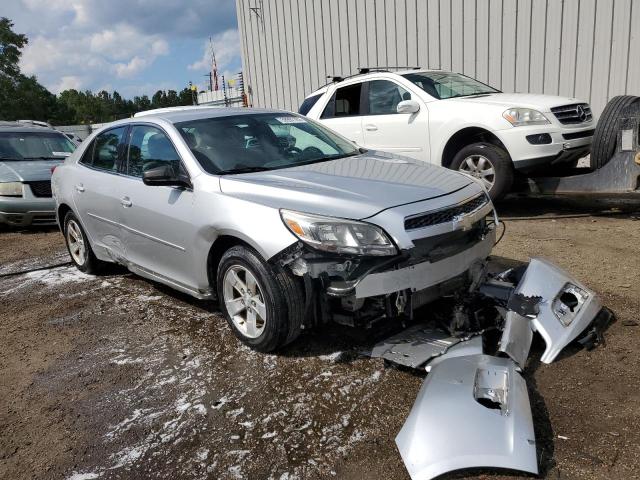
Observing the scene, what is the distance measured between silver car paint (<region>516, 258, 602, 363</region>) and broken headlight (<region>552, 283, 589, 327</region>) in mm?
15

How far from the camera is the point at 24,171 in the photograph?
876 centimetres

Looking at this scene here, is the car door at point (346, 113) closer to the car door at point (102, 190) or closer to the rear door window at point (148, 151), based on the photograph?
the car door at point (102, 190)

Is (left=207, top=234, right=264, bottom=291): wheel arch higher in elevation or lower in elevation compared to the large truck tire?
lower

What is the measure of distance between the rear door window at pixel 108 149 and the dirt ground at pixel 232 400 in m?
1.29

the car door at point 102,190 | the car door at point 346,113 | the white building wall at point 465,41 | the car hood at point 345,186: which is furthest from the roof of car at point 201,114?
the white building wall at point 465,41

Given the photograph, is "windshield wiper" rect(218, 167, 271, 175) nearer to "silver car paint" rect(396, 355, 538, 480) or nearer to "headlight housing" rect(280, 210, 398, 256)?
"headlight housing" rect(280, 210, 398, 256)

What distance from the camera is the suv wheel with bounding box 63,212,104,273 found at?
5604 millimetres

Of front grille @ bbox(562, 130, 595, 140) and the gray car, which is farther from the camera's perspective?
the gray car

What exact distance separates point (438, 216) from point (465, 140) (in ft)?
12.9

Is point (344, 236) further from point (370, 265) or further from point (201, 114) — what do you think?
point (201, 114)

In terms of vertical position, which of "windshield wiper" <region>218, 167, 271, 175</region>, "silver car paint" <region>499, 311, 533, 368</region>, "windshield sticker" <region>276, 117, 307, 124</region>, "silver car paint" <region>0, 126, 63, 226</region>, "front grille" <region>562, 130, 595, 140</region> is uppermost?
"windshield sticker" <region>276, 117, 307, 124</region>

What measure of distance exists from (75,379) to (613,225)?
18.7ft

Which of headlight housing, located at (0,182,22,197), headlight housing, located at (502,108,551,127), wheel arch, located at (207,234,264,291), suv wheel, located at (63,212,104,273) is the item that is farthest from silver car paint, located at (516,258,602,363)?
headlight housing, located at (0,182,22,197)

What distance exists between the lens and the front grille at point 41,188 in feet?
28.2
